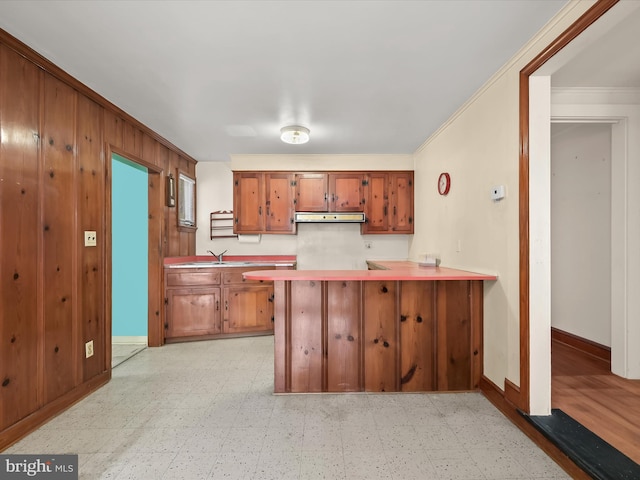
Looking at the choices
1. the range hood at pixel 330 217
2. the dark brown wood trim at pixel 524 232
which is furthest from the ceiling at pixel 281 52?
the range hood at pixel 330 217

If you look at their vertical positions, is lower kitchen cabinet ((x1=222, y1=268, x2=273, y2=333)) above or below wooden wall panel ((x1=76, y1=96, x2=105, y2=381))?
below

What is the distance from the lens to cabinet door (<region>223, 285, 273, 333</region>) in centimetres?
370

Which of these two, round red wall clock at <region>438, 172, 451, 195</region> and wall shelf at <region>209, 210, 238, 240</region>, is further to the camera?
wall shelf at <region>209, 210, 238, 240</region>

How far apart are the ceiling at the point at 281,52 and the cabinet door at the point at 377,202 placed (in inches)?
49.4

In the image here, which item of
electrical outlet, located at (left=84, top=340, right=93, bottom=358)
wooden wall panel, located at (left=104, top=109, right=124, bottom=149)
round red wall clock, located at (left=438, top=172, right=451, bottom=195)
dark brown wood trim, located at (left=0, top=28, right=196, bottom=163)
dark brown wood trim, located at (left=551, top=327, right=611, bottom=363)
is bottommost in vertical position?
dark brown wood trim, located at (left=551, top=327, right=611, bottom=363)

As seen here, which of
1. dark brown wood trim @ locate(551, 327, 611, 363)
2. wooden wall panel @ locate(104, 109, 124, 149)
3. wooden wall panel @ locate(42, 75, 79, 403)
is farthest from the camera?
dark brown wood trim @ locate(551, 327, 611, 363)

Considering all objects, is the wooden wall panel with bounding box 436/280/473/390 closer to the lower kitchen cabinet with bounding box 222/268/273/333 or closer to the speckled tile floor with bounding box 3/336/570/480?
the speckled tile floor with bounding box 3/336/570/480

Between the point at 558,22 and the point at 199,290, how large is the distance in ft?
12.7

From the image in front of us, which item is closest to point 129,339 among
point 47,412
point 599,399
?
point 47,412

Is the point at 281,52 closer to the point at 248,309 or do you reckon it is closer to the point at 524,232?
the point at 524,232

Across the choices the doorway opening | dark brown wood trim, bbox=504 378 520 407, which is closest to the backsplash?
the doorway opening

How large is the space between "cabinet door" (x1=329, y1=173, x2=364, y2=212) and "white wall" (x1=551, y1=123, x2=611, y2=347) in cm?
222

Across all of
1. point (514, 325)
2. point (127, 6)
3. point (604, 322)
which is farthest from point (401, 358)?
point (127, 6)

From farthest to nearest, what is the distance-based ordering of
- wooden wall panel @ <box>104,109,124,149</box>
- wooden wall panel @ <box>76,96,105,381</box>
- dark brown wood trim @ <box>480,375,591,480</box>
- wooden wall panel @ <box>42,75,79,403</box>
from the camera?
wooden wall panel @ <box>104,109,124,149</box> → wooden wall panel @ <box>76,96,105,381</box> → wooden wall panel @ <box>42,75,79,403</box> → dark brown wood trim @ <box>480,375,591,480</box>
